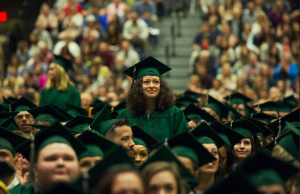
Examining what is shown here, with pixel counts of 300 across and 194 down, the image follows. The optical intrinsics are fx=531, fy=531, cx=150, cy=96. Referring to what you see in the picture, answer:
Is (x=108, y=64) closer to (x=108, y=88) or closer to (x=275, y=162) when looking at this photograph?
(x=108, y=88)

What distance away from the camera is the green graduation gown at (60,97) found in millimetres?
9148

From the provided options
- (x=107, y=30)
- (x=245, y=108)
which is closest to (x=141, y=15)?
(x=107, y=30)

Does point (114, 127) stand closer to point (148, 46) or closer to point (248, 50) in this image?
point (248, 50)

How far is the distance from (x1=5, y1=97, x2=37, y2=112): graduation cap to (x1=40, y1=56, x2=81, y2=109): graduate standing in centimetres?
51

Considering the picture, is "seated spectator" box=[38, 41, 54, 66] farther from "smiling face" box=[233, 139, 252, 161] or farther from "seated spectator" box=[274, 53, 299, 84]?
"smiling face" box=[233, 139, 252, 161]

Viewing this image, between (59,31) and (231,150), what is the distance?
432 inches

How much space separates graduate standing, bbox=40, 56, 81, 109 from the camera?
359 inches

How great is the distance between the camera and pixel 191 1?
17016 mm

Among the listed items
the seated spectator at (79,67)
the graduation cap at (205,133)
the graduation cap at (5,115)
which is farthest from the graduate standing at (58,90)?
the seated spectator at (79,67)

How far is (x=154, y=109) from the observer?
6.53 m

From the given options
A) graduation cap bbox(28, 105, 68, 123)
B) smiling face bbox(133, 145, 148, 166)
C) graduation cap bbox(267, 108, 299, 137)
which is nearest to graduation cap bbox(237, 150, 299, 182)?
smiling face bbox(133, 145, 148, 166)

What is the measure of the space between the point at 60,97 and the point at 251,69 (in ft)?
17.4

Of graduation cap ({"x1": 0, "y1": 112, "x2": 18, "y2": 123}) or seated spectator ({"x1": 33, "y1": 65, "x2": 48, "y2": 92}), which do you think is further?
seated spectator ({"x1": 33, "y1": 65, "x2": 48, "y2": 92})

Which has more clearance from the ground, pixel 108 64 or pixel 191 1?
pixel 191 1
